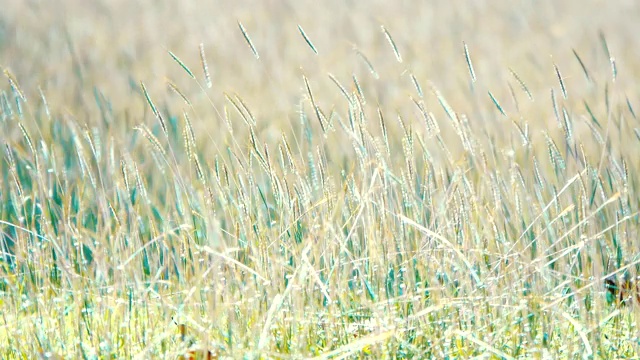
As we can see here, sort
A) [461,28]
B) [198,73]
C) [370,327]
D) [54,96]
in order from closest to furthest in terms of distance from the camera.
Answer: [370,327]
[54,96]
[198,73]
[461,28]

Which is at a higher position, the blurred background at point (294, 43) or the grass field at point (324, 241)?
the blurred background at point (294, 43)

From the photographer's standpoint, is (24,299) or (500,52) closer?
(24,299)

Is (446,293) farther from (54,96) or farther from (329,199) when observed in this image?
(54,96)

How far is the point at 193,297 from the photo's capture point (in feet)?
4.87

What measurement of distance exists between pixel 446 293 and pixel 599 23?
3487mm

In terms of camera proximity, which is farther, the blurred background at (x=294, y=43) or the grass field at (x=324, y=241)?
the blurred background at (x=294, y=43)

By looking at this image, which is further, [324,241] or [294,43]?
[294,43]

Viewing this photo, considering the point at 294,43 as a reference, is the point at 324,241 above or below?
below

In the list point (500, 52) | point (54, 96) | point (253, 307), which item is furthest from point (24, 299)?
point (500, 52)

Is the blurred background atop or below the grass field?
atop

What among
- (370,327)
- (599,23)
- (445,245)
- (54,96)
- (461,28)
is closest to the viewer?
(370,327)

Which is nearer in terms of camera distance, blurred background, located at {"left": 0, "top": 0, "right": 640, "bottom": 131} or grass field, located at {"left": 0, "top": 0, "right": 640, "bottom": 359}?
grass field, located at {"left": 0, "top": 0, "right": 640, "bottom": 359}

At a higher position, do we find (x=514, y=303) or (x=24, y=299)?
(x=24, y=299)

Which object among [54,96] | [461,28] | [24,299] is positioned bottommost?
[24,299]
